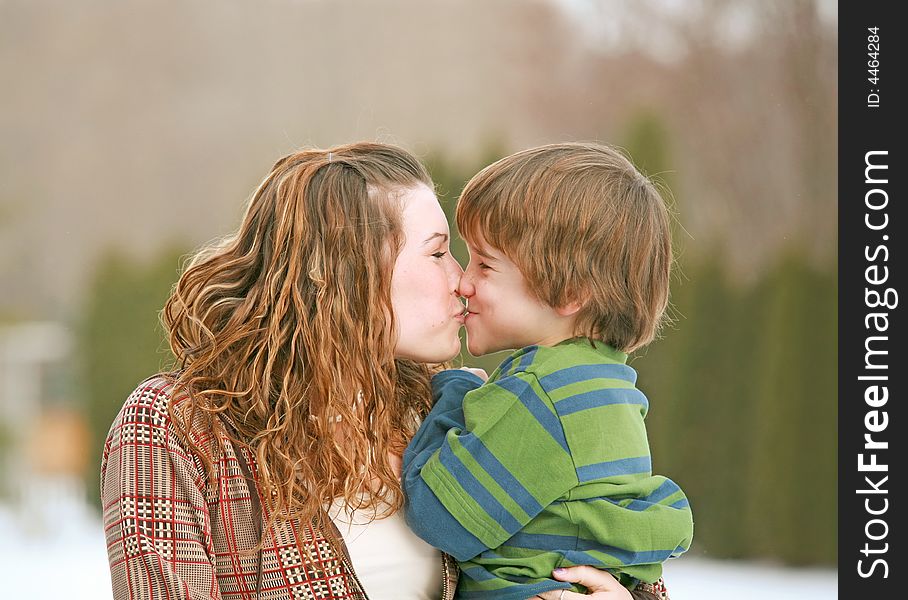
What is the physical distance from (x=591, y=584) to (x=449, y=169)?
4870 mm

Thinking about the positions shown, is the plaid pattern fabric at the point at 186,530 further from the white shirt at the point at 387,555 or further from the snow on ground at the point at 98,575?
the snow on ground at the point at 98,575

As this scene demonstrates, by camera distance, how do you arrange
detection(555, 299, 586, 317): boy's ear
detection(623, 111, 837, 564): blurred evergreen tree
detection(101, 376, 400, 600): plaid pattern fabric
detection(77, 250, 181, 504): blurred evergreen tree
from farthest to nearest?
detection(77, 250, 181, 504): blurred evergreen tree → detection(623, 111, 837, 564): blurred evergreen tree → detection(555, 299, 586, 317): boy's ear → detection(101, 376, 400, 600): plaid pattern fabric

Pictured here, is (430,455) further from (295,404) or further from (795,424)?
(795,424)

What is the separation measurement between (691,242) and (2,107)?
6715 mm

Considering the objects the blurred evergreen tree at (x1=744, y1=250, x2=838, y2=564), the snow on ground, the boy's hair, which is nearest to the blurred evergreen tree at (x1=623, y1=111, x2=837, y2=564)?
the blurred evergreen tree at (x1=744, y1=250, x2=838, y2=564)

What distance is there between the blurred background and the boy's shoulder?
405 centimetres

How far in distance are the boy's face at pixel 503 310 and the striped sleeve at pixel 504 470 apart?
16cm

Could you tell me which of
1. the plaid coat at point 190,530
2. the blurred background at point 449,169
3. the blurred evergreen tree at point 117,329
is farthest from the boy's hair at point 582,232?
the blurred evergreen tree at point 117,329

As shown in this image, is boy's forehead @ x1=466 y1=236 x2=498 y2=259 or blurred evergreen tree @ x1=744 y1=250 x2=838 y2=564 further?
blurred evergreen tree @ x1=744 y1=250 x2=838 y2=564

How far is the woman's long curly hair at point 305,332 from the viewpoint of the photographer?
5.05ft

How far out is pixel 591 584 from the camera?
155 cm

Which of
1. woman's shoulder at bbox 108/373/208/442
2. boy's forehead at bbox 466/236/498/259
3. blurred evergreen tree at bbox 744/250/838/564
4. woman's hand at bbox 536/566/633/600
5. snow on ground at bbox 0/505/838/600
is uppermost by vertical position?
boy's forehead at bbox 466/236/498/259

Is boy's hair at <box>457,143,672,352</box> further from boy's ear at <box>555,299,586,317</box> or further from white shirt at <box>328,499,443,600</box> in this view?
white shirt at <box>328,499,443,600</box>

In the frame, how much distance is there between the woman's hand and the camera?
60.0 inches
